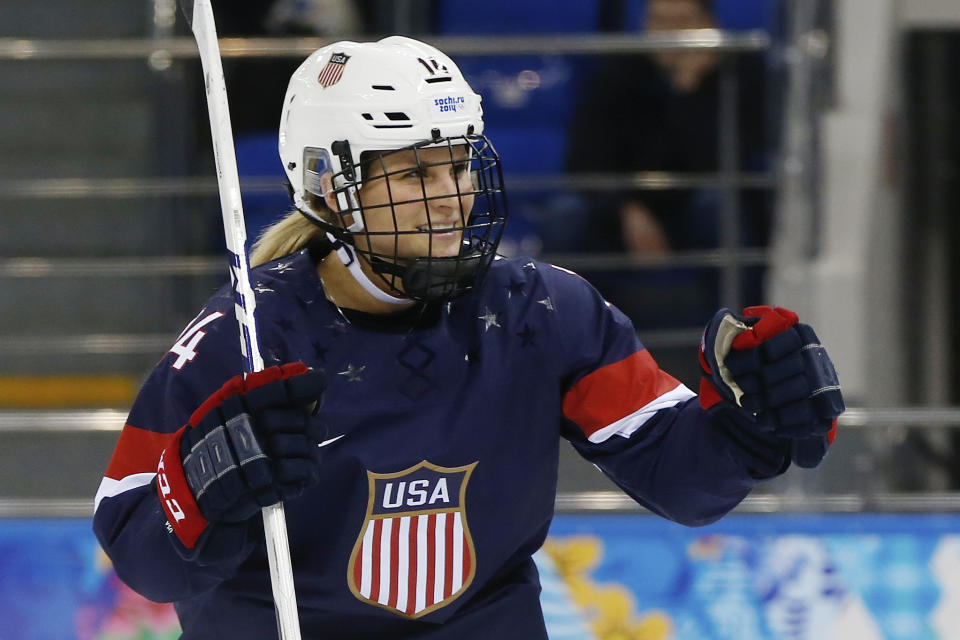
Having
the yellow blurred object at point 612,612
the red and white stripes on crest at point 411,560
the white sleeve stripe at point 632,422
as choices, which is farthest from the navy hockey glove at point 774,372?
the yellow blurred object at point 612,612

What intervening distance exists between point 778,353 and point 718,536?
1.43m

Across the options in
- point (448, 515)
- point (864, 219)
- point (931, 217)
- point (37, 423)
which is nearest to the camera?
point (448, 515)

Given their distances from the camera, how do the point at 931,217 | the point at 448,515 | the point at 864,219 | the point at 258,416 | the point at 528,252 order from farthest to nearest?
1. the point at 931,217
2. the point at 528,252
3. the point at 864,219
4. the point at 448,515
5. the point at 258,416

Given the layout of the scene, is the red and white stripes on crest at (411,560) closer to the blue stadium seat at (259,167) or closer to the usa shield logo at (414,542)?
the usa shield logo at (414,542)

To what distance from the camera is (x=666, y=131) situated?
418 cm

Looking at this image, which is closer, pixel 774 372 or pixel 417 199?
pixel 774 372

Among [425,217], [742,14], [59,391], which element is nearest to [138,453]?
[425,217]

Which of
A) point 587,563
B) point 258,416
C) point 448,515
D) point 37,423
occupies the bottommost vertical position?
point 587,563

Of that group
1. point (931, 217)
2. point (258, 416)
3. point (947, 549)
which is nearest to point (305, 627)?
point (258, 416)

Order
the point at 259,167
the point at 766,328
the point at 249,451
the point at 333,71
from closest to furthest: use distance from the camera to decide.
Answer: the point at 249,451, the point at 766,328, the point at 333,71, the point at 259,167

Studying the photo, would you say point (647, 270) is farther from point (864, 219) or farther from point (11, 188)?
point (11, 188)

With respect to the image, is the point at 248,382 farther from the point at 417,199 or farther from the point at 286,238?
the point at 286,238

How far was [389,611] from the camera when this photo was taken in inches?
75.8

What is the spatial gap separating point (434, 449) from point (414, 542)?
14cm
